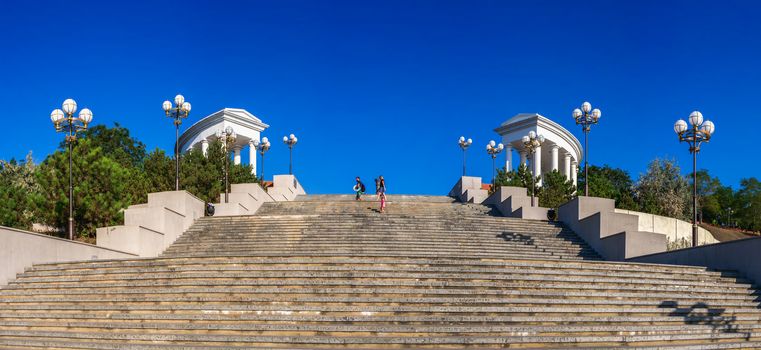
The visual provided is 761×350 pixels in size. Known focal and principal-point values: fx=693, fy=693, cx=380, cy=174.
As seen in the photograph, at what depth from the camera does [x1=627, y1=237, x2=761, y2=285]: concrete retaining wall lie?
15.3m

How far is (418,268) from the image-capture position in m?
13.8

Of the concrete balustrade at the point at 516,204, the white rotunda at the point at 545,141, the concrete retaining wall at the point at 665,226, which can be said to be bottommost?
the concrete retaining wall at the point at 665,226

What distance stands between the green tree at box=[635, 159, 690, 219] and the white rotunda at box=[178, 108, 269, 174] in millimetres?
33164

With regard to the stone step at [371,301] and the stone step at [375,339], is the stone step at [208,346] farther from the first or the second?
the stone step at [371,301]

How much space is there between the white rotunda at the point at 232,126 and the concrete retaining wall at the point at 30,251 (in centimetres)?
4302

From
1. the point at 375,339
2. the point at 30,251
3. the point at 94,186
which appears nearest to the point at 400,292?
the point at 375,339

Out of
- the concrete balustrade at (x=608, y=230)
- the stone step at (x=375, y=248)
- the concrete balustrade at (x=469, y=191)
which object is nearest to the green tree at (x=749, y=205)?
the concrete balustrade at (x=469, y=191)

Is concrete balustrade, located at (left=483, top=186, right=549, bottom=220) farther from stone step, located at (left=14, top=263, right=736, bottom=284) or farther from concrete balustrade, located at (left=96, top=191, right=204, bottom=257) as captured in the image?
concrete balustrade, located at (left=96, top=191, right=204, bottom=257)

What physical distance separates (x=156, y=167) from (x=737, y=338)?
31860 millimetres

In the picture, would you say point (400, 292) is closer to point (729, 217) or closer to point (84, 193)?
point (84, 193)

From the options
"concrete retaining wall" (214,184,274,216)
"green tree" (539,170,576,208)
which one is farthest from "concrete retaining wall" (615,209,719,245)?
"concrete retaining wall" (214,184,274,216)

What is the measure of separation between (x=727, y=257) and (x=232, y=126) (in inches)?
1995

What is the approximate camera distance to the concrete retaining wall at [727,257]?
50.1ft

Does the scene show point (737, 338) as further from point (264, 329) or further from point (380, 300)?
point (264, 329)
